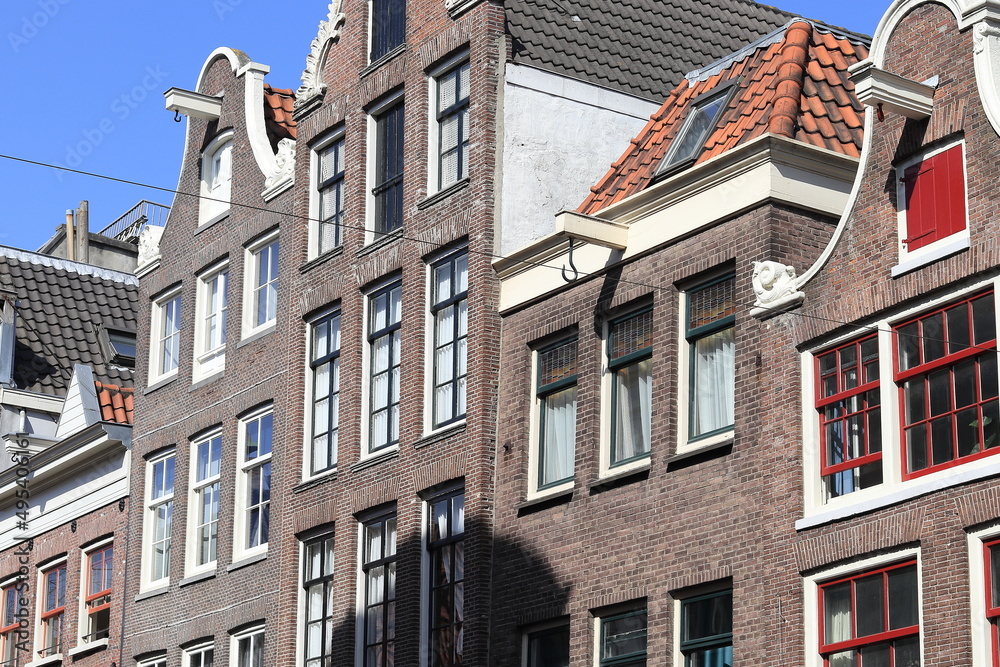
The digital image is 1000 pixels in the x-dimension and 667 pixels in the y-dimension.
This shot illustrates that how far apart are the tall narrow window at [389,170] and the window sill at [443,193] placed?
777mm

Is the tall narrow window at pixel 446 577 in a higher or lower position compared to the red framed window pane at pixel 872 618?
higher

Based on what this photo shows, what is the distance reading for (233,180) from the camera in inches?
1300

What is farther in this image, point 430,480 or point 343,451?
point 343,451

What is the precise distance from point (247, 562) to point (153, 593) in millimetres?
3422

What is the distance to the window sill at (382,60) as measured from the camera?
2862 cm

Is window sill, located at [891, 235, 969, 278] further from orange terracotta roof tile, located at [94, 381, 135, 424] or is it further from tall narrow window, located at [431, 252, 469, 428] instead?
orange terracotta roof tile, located at [94, 381, 135, 424]

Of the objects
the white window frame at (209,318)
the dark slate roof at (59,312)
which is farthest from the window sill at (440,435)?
the dark slate roof at (59,312)

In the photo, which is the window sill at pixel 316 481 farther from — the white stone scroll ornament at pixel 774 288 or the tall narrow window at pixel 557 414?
the white stone scroll ornament at pixel 774 288

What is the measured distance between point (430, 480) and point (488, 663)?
9.58 ft

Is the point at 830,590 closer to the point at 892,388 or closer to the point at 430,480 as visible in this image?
the point at 892,388

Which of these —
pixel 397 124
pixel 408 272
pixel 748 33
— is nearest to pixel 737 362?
pixel 408 272

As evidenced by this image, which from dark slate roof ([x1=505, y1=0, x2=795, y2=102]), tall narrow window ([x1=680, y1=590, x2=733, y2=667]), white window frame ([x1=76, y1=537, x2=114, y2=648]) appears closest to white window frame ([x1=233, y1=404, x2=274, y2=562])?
white window frame ([x1=76, y1=537, x2=114, y2=648])

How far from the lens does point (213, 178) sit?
3422 centimetres

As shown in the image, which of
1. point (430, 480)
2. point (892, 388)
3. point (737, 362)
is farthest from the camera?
point (430, 480)
